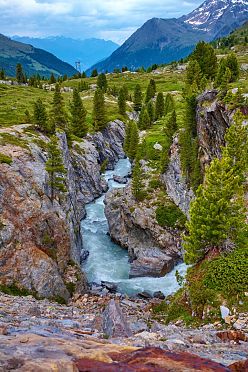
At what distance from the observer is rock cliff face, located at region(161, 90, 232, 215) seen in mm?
50938

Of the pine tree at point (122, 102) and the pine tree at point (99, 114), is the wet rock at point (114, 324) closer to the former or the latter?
the pine tree at point (99, 114)

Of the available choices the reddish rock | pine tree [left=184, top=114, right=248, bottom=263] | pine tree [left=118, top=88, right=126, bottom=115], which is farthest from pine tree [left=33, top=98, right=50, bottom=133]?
pine tree [left=118, top=88, right=126, bottom=115]

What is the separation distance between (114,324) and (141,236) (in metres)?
38.4

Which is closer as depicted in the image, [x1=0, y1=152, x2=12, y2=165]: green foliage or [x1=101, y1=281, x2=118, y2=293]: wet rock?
[x1=0, y1=152, x2=12, y2=165]: green foliage

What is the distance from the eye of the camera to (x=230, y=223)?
32.3 m

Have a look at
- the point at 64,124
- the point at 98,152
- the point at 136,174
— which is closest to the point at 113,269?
the point at 136,174

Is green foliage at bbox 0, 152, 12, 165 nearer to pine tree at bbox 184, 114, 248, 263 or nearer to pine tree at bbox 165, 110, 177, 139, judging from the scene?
pine tree at bbox 184, 114, 248, 263

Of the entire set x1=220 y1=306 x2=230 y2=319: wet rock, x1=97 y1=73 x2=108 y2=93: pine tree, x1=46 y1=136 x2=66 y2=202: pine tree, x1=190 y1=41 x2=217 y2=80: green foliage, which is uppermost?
x1=97 y1=73 x2=108 y2=93: pine tree

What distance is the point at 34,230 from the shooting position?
45.3 meters

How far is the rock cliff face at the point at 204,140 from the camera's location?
5094 cm

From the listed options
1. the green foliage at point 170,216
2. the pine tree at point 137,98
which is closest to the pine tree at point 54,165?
the green foliage at point 170,216

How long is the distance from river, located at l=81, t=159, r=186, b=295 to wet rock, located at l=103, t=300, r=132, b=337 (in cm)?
2451

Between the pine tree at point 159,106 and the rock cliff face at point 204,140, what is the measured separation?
56.3m

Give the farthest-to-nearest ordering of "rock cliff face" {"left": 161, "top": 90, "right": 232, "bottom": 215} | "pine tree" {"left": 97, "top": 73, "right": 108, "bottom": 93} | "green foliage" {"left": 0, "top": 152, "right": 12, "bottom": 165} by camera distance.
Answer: "pine tree" {"left": 97, "top": 73, "right": 108, "bottom": 93}
"rock cliff face" {"left": 161, "top": 90, "right": 232, "bottom": 215}
"green foliage" {"left": 0, "top": 152, "right": 12, "bottom": 165}
